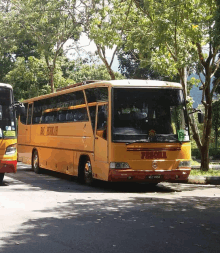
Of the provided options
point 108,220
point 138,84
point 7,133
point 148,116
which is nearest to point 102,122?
point 148,116

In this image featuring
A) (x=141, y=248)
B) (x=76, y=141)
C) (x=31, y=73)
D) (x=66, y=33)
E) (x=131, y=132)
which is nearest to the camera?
(x=141, y=248)

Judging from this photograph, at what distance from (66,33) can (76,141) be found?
15.1 m

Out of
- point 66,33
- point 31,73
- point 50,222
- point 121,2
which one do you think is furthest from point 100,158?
point 31,73

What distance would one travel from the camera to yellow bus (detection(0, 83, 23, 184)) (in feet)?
50.4

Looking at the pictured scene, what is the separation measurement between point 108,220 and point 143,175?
5026 mm

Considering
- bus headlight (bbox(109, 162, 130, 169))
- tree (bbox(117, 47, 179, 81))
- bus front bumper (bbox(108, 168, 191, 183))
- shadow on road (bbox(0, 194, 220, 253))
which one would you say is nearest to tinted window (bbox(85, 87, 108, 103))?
bus headlight (bbox(109, 162, 130, 169))

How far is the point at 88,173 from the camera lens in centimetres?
1591

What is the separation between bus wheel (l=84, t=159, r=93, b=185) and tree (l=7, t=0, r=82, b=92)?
13698 millimetres

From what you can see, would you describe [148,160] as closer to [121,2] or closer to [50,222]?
[50,222]

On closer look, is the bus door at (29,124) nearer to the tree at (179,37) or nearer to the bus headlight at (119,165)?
the tree at (179,37)

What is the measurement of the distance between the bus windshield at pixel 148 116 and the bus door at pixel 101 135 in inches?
16.3

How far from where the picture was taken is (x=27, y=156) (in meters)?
22.7

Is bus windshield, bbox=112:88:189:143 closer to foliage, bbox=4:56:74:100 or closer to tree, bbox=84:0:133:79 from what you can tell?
tree, bbox=84:0:133:79

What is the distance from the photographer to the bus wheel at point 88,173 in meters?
15.7
